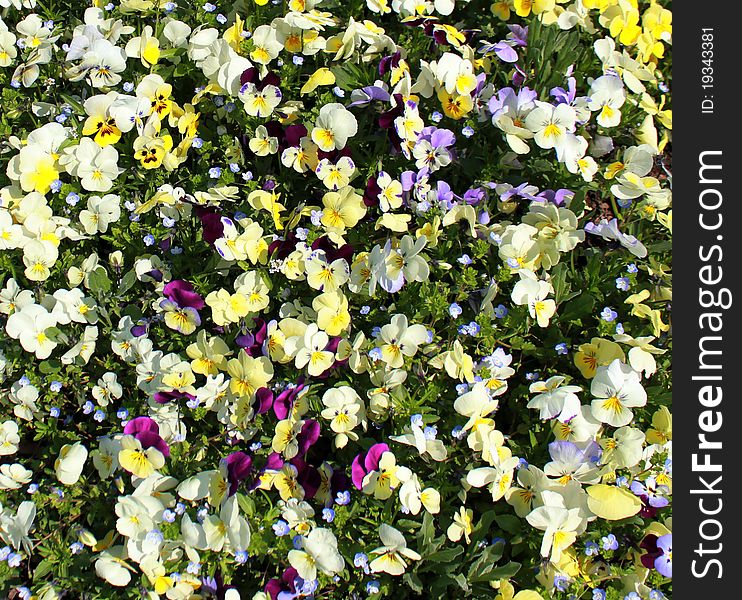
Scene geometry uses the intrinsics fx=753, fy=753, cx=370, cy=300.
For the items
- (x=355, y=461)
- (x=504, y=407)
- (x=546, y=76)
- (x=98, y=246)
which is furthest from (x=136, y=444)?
(x=546, y=76)

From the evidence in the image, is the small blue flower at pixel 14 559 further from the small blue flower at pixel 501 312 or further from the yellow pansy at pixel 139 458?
the small blue flower at pixel 501 312

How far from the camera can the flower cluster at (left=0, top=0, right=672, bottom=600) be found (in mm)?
2289

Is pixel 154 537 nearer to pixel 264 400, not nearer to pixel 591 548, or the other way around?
pixel 264 400

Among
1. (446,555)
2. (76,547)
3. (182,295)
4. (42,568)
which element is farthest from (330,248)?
(42,568)

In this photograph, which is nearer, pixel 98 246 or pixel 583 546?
pixel 583 546

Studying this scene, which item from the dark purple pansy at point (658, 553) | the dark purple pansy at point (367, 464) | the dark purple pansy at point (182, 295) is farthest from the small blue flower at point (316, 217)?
the dark purple pansy at point (658, 553)

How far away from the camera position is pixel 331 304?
256 centimetres

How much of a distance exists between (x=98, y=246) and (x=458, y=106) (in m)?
1.56

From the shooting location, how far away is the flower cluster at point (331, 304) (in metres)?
2.29

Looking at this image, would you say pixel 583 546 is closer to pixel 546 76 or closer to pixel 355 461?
pixel 355 461

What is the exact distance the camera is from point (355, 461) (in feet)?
7.59

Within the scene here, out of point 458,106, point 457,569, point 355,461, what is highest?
point 458,106

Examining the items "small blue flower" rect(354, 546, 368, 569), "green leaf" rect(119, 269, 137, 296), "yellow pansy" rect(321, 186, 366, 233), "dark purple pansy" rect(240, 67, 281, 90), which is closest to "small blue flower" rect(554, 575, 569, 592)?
"small blue flower" rect(354, 546, 368, 569)

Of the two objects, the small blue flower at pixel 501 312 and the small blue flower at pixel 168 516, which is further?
the small blue flower at pixel 501 312
